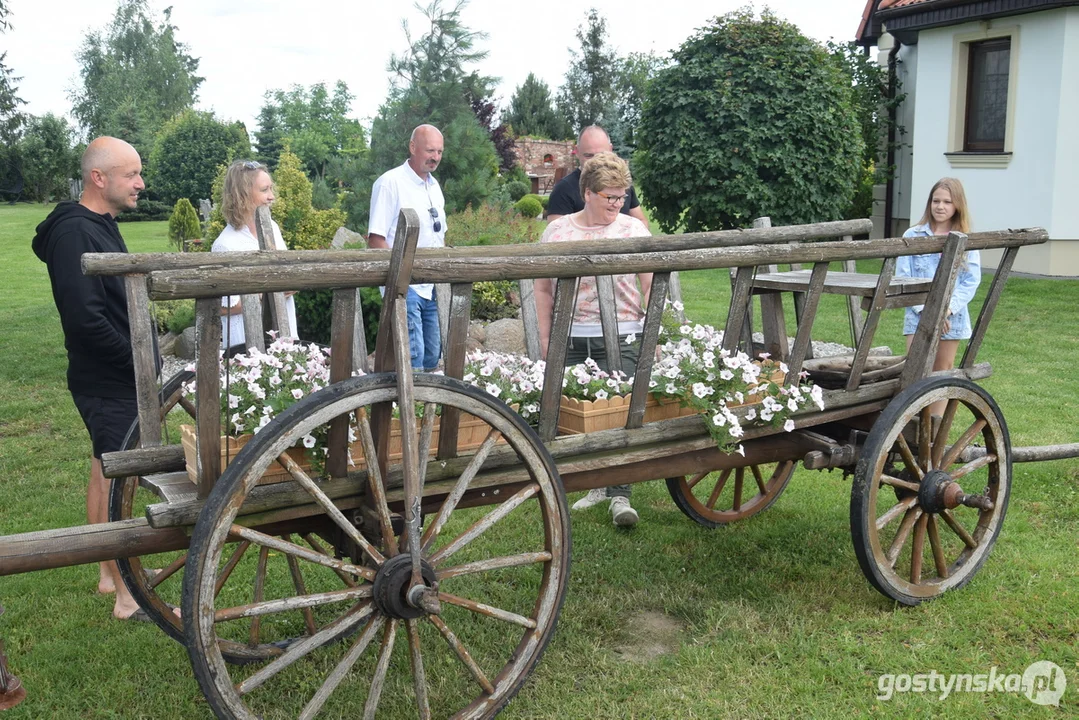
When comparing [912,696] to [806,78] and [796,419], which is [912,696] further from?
[806,78]

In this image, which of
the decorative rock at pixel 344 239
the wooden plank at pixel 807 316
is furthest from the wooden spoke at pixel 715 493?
the decorative rock at pixel 344 239

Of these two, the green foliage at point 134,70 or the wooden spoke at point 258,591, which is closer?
the wooden spoke at point 258,591

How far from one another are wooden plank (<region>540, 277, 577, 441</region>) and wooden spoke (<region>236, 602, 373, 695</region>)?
825 millimetres

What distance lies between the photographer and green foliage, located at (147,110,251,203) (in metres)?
28.6

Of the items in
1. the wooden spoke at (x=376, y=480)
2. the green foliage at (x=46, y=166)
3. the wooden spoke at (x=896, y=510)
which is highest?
the green foliage at (x=46, y=166)

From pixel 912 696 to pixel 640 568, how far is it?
1444 mm

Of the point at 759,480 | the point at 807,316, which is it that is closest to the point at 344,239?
the point at 759,480

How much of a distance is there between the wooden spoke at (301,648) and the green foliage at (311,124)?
89.6 ft

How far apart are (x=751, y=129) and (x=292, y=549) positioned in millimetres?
10705

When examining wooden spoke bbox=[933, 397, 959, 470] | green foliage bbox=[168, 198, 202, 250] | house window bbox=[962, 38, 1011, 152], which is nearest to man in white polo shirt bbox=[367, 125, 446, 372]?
wooden spoke bbox=[933, 397, 959, 470]

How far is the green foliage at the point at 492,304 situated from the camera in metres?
10.2

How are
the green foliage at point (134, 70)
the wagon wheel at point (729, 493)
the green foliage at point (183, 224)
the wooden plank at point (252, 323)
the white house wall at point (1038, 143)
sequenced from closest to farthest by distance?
the wooden plank at point (252, 323), the wagon wheel at point (729, 493), the white house wall at point (1038, 143), the green foliage at point (183, 224), the green foliage at point (134, 70)

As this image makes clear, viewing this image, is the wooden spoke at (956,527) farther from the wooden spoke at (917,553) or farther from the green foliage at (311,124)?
the green foliage at (311,124)

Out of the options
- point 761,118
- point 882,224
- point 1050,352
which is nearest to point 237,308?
point 1050,352
